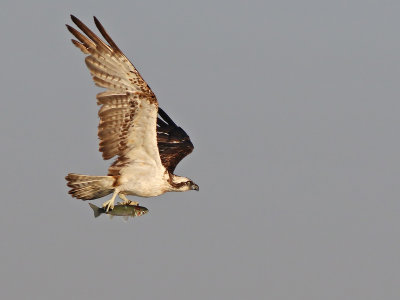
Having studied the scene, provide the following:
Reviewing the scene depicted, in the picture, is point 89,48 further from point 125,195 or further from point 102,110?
point 125,195

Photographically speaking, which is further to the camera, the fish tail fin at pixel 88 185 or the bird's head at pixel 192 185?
the bird's head at pixel 192 185

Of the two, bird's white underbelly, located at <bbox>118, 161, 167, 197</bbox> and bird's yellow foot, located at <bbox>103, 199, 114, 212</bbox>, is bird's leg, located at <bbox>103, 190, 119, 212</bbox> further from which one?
bird's white underbelly, located at <bbox>118, 161, 167, 197</bbox>

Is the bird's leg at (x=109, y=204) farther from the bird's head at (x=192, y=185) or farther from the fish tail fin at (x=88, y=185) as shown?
the bird's head at (x=192, y=185)

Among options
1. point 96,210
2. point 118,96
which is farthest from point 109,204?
point 118,96

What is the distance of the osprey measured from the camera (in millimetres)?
20938

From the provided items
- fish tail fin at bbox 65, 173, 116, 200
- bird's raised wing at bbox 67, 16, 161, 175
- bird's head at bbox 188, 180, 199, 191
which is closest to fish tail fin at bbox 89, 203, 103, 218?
fish tail fin at bbox 65, 173, 116, 200

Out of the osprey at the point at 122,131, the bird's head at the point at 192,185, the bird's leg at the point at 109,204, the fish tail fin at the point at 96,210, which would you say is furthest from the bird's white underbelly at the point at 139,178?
the bird's head at the point at 192,185

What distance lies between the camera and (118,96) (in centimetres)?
2109

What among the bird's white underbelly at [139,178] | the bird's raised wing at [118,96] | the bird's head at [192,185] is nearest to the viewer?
the bird's raised wing at [118,96]

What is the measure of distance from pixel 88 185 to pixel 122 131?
54.2 inches

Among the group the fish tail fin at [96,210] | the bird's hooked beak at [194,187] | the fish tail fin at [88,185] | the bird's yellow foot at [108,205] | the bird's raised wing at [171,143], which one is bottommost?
the fish tail fin at [96,210]

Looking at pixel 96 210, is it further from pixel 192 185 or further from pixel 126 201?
pixel 192 185

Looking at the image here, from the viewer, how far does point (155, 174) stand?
22000 millimetres

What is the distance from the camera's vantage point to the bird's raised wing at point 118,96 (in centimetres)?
2086
